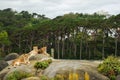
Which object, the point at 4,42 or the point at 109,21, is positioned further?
the point at 4,42

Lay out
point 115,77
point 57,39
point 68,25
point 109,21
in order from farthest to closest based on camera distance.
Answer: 1. point 57,39
2. point 68,25
3. point 109,21
4. point 115,77

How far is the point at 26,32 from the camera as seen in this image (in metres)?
79.6

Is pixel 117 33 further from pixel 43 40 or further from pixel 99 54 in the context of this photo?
pixel 43 40

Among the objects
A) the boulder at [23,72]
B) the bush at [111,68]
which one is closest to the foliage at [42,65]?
the boulder at [23,72]

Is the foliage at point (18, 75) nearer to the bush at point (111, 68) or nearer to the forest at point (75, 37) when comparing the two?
the bush at point (111, 68)

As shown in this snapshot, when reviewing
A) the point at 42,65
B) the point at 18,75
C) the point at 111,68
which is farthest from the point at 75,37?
the point at 111,68

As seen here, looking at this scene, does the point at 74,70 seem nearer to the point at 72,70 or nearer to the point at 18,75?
the point at 72,70

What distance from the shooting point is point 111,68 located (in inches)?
913

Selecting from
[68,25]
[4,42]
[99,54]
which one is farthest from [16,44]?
[99,54]

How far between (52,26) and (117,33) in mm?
12741

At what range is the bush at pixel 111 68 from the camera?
23.1m

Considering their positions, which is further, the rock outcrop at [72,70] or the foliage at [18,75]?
the foliage at [18,75]

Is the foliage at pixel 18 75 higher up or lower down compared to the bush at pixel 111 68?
lower down

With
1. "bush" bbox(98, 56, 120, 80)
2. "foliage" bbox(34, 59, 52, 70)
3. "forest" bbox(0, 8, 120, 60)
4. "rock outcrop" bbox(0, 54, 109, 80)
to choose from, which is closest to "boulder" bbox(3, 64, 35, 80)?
"rock outcrop" bbox(0, 54, 109, 80)
